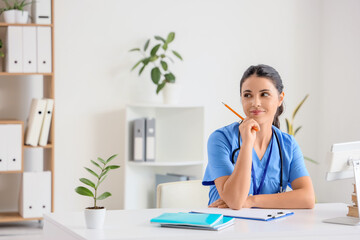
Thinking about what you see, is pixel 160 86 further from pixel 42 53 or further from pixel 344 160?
pixel 344 160

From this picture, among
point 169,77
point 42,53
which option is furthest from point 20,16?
point 169,77

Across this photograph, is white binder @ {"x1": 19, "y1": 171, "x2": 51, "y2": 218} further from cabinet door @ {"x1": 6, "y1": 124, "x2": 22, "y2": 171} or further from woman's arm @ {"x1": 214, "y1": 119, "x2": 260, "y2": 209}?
woman's arm @ {"x1": 214, "y1": 119, "x2": 260, "y2": 209}

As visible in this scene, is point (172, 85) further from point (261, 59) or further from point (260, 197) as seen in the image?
point (260, 197)

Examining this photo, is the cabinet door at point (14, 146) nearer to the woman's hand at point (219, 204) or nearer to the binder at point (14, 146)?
the binder at point (14, 146)

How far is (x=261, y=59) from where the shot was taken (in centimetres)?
525

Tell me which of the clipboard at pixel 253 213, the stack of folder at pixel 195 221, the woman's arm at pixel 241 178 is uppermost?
the woman's arm at pixel 241 178

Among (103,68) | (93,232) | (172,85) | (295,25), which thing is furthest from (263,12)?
(93,232)

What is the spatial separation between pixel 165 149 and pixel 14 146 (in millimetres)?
1293

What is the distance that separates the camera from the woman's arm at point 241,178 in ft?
Result: 7.43

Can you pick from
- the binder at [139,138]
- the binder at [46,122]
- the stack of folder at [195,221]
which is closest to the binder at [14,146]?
the binder at [46,122]

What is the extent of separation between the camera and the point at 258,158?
2496 millimetres

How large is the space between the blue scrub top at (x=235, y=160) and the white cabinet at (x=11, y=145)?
222 centimetres

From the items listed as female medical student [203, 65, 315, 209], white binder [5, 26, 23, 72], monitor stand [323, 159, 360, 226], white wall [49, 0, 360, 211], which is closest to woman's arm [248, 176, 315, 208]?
female medical student [203, 65, 315, 209]

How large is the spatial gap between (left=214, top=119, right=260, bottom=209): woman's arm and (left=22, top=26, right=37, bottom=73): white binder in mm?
2362
